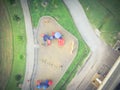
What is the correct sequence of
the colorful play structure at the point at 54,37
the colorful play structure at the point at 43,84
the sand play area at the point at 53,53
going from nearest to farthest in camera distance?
the colorful play structure at the point at 54,37
the sand play area at the point at 53,53
the colorful play structure at the point at 43,84

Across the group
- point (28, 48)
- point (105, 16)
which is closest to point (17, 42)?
point (28, 48)

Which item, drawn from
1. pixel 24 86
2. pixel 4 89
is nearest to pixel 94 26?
pixel 24 86

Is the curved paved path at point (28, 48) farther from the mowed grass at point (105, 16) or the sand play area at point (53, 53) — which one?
the mowed grass at point (105, 16)

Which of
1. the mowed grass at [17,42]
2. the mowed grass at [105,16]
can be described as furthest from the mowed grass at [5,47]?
the mowed grass at [105,16]

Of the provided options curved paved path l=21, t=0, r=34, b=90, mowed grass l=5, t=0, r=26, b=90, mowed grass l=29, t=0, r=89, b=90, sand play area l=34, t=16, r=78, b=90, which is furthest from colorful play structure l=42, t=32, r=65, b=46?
mowed grass l=5, t=0, r=26, b=90

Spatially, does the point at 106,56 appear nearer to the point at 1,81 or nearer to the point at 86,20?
the point at 86,20
